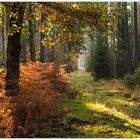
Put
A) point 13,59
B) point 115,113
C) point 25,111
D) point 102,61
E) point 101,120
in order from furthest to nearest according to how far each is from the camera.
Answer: point 102,61 → point 115,113 → point 101,120 → point 13,59 → point 25,111

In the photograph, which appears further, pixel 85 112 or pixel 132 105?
pixel 132 105

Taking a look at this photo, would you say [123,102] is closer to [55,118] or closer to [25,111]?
[55,118]

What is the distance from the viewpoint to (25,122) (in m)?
10.8

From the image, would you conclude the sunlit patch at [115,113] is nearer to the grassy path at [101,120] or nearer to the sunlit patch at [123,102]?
the grassy path at [101,120]

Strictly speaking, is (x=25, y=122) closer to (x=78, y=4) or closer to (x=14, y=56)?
(x=14, y=56)

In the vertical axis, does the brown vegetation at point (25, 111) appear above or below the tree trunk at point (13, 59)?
below

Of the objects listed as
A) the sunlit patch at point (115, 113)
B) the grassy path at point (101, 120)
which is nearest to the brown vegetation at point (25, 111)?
the grassy path at point (101, 120)

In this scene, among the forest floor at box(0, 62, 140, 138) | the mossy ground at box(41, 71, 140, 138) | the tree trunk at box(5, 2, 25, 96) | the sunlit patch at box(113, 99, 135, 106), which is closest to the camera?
the forest floor at box(0, 62, 140, 138)

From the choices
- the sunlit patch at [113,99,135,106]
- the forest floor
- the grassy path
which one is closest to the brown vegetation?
the forest floor

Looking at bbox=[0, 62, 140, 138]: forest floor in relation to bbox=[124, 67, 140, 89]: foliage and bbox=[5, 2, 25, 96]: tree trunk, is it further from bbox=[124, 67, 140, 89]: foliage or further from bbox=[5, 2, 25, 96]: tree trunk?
bbox=[124, 67, 140, 89]: foliage

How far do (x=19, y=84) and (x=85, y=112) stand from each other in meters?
2.77

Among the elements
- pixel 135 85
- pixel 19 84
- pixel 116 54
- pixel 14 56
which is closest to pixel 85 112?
pixel 19 84

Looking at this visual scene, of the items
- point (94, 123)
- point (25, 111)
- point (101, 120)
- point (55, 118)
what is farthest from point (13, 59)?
point (101, 120)

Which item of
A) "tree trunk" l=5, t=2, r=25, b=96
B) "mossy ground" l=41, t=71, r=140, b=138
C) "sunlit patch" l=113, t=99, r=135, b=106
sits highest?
"tree trunk" l=5, t=2, r=25, b=96
